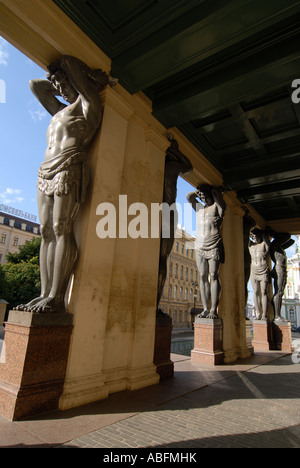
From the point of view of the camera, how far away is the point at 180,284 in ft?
113

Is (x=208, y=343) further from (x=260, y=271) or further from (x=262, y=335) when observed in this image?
(x=260, y=271)

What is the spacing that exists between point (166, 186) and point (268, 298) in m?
7.65

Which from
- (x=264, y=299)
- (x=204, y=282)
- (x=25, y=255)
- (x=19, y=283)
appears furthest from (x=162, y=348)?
(x=25, y=255)

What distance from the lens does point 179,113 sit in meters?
5.32

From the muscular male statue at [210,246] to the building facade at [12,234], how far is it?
36254mm

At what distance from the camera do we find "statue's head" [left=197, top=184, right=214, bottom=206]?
24.2 ft

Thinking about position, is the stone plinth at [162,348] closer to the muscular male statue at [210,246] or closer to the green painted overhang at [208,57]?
the muscular male statue at [210,246]

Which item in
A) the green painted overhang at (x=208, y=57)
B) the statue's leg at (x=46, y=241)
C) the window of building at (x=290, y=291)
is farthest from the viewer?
the window of building at (x=290, y=291)

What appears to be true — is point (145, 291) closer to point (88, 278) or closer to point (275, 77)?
point (88, 278)

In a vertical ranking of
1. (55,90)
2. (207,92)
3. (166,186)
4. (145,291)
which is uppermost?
(207,92)

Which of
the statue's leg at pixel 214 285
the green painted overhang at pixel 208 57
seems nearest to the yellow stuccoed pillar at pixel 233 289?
the statue's leg at pixel 214 285

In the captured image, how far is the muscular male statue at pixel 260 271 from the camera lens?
35.1 feet

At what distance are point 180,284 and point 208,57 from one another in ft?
103
